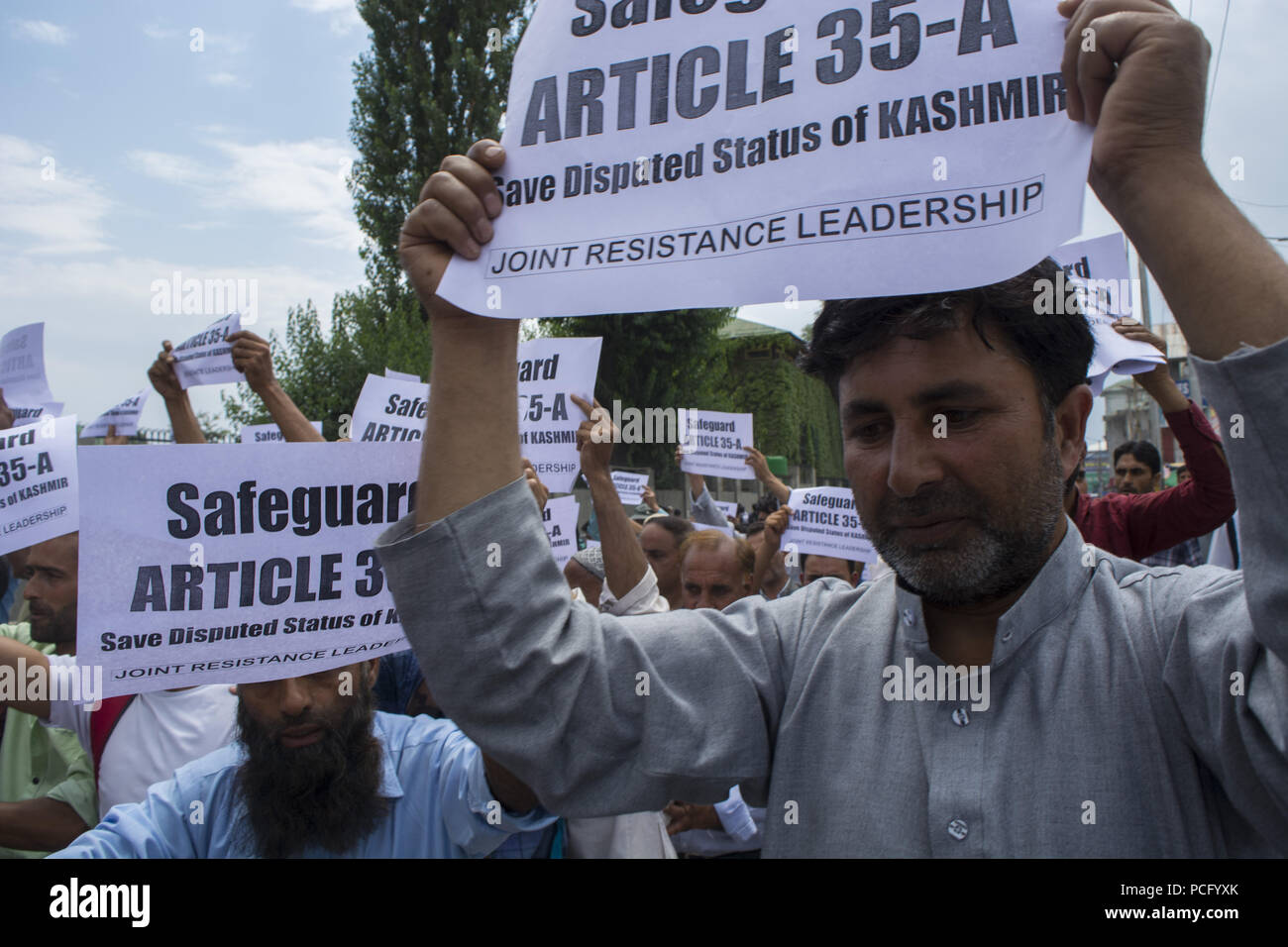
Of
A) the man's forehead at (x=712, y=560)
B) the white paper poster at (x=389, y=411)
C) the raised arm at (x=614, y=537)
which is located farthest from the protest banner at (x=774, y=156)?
the man's forehead at (x=712, y=560)

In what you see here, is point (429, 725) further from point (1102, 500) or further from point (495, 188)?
point (1102, 500)

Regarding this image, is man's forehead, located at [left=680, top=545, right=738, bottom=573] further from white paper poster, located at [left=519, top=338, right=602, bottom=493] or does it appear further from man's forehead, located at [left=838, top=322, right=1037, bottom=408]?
man's forehead, located at [left=838, top=322, right=1037, bottom=408]

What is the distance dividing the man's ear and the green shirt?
3051 mm

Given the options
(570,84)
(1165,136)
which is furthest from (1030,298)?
(570,84)

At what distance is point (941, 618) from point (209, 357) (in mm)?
4287

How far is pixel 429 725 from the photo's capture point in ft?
8.39

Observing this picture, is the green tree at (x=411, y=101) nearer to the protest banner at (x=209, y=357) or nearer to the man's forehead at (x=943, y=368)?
the protest banner at (x=209, y=357)

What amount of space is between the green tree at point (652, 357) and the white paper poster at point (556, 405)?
22.7 meters

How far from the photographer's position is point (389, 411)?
433 cm

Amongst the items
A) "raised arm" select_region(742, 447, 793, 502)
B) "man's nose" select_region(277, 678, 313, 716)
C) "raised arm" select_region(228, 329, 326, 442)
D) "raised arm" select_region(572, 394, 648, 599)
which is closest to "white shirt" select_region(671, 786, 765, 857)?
"raised arm" select_region(572, 394, 648, 599)

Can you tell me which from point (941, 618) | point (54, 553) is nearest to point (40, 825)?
point (54, 553)

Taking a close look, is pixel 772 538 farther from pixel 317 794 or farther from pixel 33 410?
pixel 33 410

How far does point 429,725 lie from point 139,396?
16.9 ft

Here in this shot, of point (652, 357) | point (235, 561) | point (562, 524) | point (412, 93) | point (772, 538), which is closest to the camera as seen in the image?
point (235, 561)
